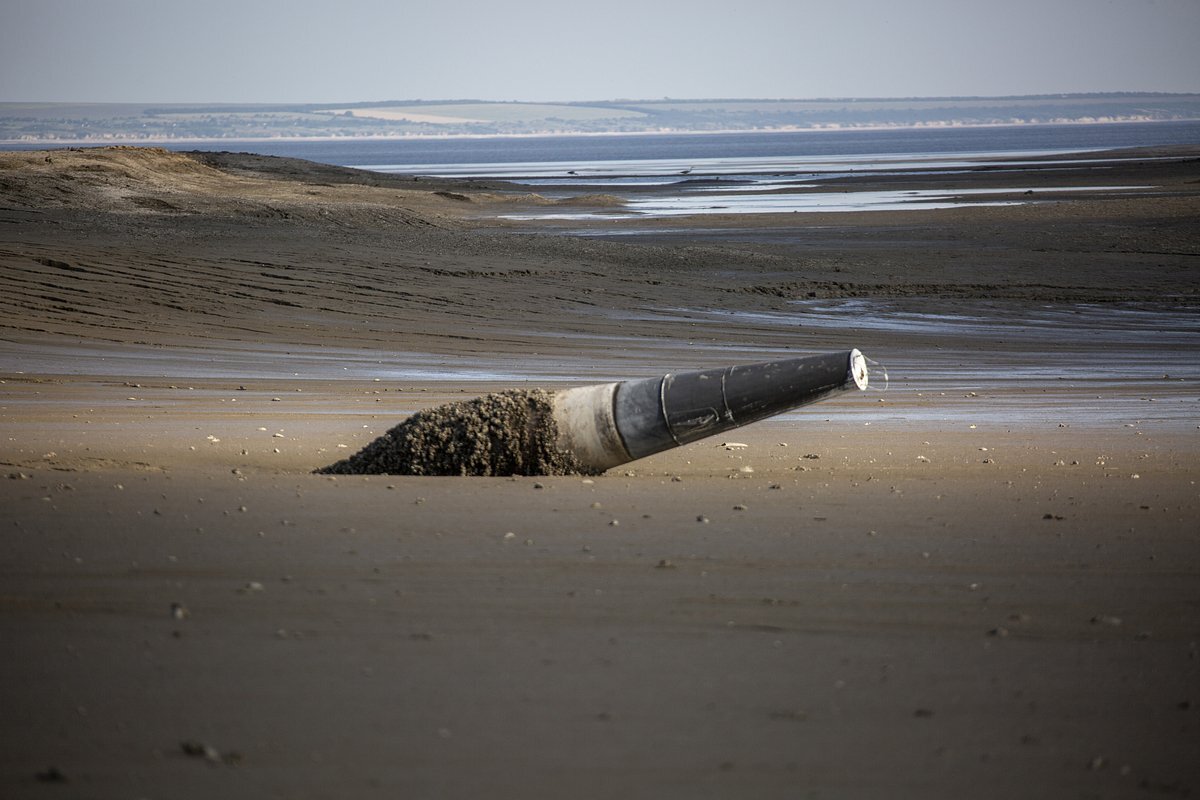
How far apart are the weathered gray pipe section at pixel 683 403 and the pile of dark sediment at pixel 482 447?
0.34 ft

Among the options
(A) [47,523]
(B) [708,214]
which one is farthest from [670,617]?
(B) [708,214]

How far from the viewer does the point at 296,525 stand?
5520 mm

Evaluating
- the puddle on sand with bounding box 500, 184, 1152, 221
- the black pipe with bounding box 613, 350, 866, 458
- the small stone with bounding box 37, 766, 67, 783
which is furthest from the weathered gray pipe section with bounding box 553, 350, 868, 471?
the puddle on sand with bounding box 500, 184, 1152, 221

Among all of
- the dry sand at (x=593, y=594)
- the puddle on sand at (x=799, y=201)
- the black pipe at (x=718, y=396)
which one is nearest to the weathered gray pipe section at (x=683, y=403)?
the black pipe at (x=718, y=396)

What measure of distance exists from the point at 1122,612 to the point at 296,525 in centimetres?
338

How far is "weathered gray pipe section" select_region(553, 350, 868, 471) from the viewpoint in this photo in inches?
273

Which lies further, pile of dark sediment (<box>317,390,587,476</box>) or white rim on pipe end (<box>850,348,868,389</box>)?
pile of dark sediment (<box>317,390,587,476</box>)

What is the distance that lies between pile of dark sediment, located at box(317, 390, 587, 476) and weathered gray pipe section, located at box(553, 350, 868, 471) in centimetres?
10

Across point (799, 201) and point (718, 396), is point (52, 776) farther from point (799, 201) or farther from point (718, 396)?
point (799, 201)

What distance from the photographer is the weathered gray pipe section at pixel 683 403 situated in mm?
6922

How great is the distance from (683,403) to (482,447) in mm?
1191

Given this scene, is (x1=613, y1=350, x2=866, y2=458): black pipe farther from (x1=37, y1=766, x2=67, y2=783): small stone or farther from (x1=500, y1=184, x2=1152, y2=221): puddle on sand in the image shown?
(x1=500, y1=184, x2=1152, y2=221): puddle on sand

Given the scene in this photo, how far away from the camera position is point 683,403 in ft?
23.3

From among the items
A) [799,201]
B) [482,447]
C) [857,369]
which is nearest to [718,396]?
[857,369]
